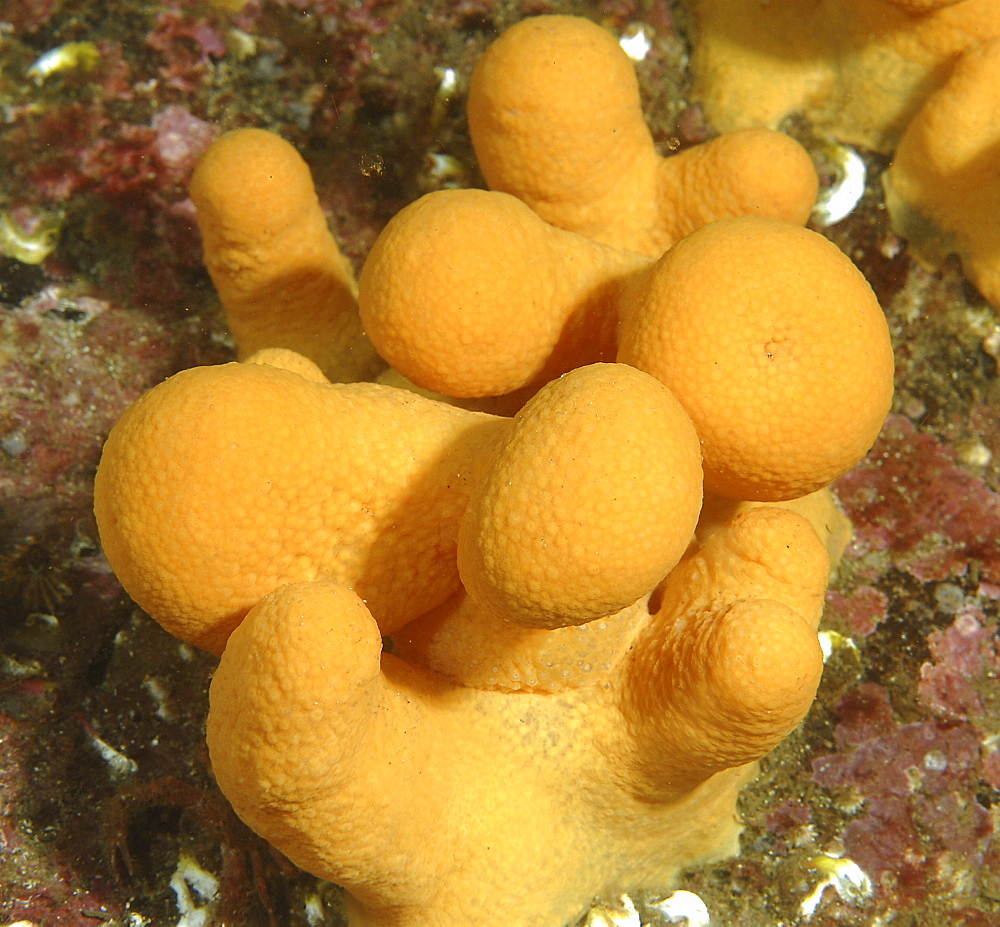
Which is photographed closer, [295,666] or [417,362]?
[295,666]

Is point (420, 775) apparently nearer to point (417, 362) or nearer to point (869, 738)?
point (417, 362)

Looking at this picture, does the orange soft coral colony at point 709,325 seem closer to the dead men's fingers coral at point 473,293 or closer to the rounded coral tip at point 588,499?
the dead men's fingers coral at point 473,293

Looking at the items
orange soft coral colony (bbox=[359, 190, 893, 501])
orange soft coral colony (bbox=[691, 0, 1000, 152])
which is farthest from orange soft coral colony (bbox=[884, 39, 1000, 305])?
orange soft coral colony (bbox=[359, 190, 893, 501])

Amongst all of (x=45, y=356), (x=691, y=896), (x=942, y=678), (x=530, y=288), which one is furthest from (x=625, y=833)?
(x=45, y=356)

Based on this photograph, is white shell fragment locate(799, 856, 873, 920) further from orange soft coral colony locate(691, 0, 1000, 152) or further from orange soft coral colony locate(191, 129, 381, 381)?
orange soft coral colony locate(691, 0, 1000, 152)

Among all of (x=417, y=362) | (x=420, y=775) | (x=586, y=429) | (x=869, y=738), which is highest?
(x=586, y=429)

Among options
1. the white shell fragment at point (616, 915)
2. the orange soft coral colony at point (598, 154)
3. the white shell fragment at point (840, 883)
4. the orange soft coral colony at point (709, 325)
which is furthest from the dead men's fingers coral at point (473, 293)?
the white shell fragment at point (840, 883)

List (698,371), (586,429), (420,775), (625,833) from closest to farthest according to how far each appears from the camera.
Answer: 1. (586,429)
2. (698,371)
3. (420,775)
4. (625,833)
